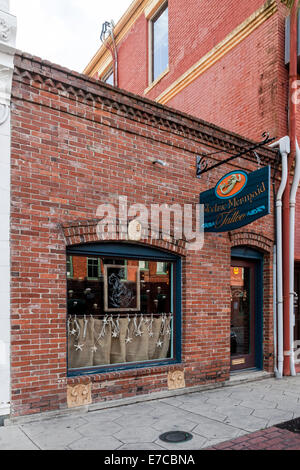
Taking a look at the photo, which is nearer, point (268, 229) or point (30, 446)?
point (30, 446)

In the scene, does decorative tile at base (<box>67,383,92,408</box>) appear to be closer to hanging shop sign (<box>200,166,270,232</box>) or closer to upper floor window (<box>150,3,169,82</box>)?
hanging shop sign (<box>200,166,270,232</box>)

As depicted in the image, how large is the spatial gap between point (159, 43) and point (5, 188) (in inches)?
398

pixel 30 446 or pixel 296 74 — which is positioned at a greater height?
pixel 296 74

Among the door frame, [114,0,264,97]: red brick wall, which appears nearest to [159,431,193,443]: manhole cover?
the door frame

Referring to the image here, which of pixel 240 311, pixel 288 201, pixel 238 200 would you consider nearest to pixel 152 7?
pixel 288 201

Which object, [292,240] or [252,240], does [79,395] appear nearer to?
[252,240]

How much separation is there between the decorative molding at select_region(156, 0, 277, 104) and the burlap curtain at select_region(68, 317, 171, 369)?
23.7ft

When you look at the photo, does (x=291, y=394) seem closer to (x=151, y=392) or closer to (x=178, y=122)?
(x=151, y=392)

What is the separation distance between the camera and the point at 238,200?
5.88 m

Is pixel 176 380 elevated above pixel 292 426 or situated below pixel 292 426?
above

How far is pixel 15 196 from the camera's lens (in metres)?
4.82

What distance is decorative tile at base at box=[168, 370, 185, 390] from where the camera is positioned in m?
6.20
